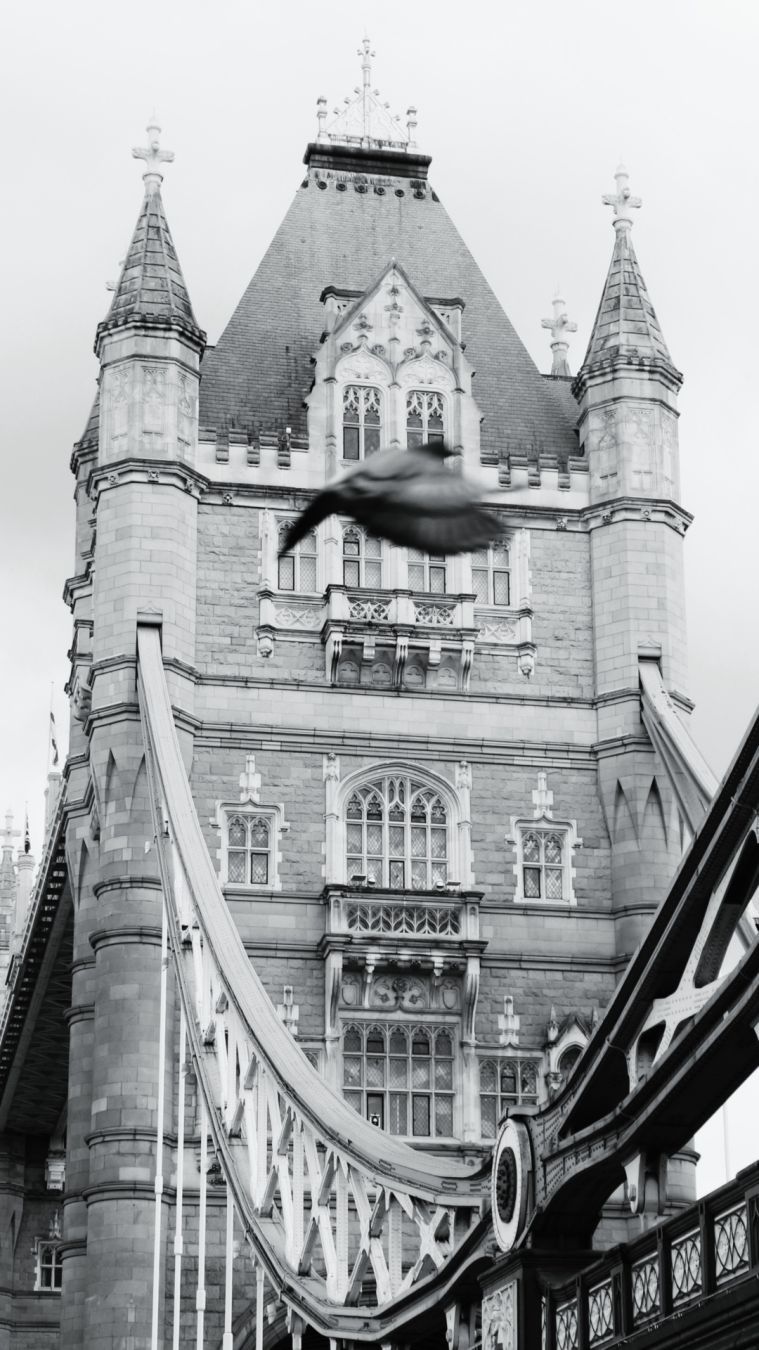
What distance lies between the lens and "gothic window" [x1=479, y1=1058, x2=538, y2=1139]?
124 feet

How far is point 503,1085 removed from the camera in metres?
37.8

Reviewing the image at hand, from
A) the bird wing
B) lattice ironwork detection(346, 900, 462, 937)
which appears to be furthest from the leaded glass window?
the bird wing

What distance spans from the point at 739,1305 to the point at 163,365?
82.0 ft

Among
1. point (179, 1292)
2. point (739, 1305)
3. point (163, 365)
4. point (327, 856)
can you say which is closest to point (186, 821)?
point (327, 856)

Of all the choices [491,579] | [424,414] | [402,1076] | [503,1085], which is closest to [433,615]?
[491,579]

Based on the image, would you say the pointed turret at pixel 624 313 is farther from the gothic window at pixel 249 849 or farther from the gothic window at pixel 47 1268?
the gothic window at pixel 47 1268

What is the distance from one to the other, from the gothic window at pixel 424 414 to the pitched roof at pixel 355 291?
938 mm

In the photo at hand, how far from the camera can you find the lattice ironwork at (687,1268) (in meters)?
19.2

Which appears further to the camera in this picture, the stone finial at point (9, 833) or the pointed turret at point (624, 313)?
the stone finial at point (9, 833)

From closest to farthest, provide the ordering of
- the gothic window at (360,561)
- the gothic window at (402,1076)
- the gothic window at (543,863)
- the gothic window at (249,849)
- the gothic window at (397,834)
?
the gothic window at (402,1076)
the gothic window at (249,849)
the gothic window at (397,834)
the gothic window at (543,863)
the gothic window at (360,561)

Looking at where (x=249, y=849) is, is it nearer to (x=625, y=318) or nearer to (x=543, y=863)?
(x=543, y=863)

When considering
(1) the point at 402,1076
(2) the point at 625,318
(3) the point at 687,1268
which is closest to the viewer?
(3) the point at 687,1268

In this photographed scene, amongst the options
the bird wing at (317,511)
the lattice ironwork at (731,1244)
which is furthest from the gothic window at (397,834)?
the bird wing at (317,511)

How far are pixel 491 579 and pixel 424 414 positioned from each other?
3105mm
